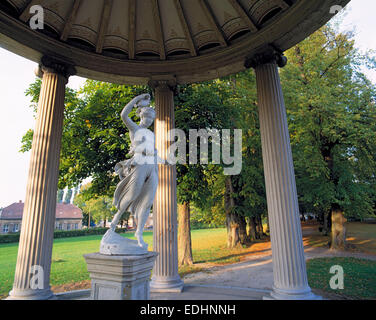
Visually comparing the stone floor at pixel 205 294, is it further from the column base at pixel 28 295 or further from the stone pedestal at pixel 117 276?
the stone pedestal at pixel 117 276

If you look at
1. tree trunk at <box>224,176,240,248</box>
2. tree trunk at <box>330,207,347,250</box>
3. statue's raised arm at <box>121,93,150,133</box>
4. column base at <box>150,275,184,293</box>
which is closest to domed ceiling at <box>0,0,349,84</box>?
statue's raised arm at <box>121,93,150,133</box>

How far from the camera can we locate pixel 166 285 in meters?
7.68

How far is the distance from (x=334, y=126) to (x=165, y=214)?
14.0m

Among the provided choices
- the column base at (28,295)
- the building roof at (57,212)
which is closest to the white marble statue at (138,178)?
the column base at (28,295)

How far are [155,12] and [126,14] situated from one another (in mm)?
1149

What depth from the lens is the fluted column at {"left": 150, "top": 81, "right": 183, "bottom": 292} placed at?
7867 mm

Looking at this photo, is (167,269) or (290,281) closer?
(290,281)

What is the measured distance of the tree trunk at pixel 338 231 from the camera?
55.1 ft

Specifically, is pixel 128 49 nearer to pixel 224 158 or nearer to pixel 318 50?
pixel 224 158

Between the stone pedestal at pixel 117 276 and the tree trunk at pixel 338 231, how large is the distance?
1687 cm

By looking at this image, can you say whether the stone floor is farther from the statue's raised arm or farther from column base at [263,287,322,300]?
the statue's raised arm

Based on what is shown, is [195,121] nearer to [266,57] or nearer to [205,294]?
[266,57]
